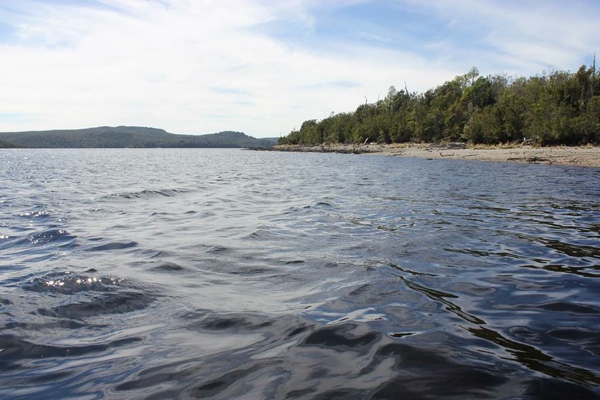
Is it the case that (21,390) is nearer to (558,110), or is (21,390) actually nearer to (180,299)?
(180,299)

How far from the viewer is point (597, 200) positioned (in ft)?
53.5

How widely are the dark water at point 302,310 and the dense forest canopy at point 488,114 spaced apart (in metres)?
61.4

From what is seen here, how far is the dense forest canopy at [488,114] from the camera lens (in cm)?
6284

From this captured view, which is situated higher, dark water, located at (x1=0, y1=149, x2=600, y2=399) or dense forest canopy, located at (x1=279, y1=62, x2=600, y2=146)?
dense forest canopy, located at (x1=279, y1=62, x2=600, y2=146)

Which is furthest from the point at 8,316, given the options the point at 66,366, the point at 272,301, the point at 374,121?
the point at 374,121

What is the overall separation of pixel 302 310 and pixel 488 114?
8625cm

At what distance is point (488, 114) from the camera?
81250 mm

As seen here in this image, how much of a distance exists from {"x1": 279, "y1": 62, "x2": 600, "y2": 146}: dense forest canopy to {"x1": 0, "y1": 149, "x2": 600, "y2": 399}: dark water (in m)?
61.4

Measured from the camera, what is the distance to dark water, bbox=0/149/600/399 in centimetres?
366

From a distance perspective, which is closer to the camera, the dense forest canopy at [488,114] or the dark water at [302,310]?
the dark water at [302,310]

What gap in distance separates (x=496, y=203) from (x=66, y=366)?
15.4 meters

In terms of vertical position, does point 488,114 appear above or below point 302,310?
above

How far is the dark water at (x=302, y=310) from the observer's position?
3.66 m

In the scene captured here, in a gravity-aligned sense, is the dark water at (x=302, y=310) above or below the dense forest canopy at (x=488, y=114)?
below
